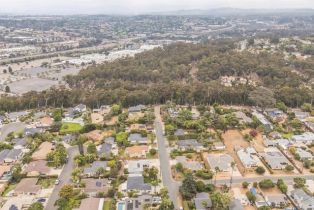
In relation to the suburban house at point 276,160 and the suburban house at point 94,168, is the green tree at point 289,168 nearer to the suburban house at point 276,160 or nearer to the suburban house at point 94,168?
the suburban house at point 276,160

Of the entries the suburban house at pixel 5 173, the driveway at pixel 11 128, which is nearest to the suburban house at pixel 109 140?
the suburban house at pixel 5 173

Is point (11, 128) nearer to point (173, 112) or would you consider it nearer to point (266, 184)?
point (173, 112)

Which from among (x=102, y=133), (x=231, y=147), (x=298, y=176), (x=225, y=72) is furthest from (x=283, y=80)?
(x=102, y=133)

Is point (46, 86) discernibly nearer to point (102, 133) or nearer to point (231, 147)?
point (102, 133)

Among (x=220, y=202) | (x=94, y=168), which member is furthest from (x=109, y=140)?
(x=220, y=202)

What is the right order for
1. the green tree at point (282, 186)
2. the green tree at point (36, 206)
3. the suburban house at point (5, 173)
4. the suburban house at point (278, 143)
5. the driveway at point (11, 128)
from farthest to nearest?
the driveway at point (11, 128) < the suburban house at point (278, 143) < the suburban house at point (5, 173) < the green tree at point (282, 186) < the green tree at point (36, 206)

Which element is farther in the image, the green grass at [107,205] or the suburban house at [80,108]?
the suburban house at [80,108]
